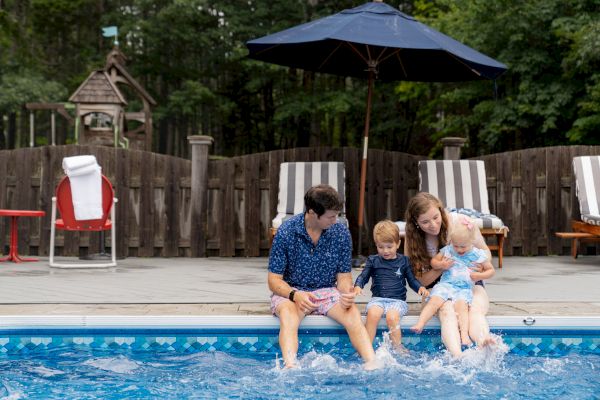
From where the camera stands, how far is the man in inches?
147

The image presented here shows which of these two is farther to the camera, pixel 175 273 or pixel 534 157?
pixel 534 157

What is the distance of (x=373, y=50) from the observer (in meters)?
7.44

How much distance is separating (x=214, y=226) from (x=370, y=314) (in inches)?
184

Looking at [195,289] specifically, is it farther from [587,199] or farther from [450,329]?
[587,199]

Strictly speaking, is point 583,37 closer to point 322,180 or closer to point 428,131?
point 322,180

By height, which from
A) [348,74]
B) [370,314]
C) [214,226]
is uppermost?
[348,74]

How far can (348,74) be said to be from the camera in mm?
8602

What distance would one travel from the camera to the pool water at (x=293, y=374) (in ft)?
11.1

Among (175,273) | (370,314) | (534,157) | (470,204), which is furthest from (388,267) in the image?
(534,157)

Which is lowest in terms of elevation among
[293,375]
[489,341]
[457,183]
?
[293,375]

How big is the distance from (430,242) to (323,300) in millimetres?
818

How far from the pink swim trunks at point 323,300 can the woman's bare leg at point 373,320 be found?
0.64 ft

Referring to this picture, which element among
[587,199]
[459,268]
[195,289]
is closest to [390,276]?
[459,268]

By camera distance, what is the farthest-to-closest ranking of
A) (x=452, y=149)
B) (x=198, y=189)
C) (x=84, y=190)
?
(x=452, y=149)
(x=198, y=189)
(x=84, y=190)
